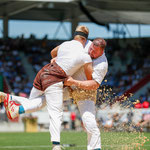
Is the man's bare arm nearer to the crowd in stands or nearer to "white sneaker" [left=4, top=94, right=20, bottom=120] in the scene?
"white sneaker" [left=4, top=94, right=20, bottom=120]

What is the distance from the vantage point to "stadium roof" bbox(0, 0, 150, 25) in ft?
90.2

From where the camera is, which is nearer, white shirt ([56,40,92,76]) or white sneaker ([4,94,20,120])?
white shirt ([56,40,92,76])

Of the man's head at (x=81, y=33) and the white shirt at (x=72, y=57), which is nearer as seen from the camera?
the white shirt at (x=72, y=57)

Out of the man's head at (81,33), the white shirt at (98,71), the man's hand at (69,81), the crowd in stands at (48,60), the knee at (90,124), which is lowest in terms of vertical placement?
the knee at (90,124)

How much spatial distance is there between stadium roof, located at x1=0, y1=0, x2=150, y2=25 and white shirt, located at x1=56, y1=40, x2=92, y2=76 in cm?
1900

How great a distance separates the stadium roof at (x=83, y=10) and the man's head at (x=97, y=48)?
19.0 meters

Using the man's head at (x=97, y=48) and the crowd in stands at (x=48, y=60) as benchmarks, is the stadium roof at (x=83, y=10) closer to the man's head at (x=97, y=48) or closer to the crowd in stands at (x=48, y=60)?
the crowd in stands at (x=48, y=60)

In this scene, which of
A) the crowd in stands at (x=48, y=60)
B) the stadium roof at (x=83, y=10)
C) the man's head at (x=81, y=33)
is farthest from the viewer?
the crowd in stands at (x=48, y=60)

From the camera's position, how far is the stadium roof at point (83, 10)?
27.5 m

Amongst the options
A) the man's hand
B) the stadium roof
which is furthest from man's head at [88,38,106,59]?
the stadium roof

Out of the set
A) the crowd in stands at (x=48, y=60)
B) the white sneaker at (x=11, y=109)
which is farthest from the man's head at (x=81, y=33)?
the crowd in stands at (x=48, y=60)

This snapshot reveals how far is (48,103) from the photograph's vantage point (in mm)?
6879

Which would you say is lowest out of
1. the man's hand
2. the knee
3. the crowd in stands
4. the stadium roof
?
the knee

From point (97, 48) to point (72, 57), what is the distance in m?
0.45
